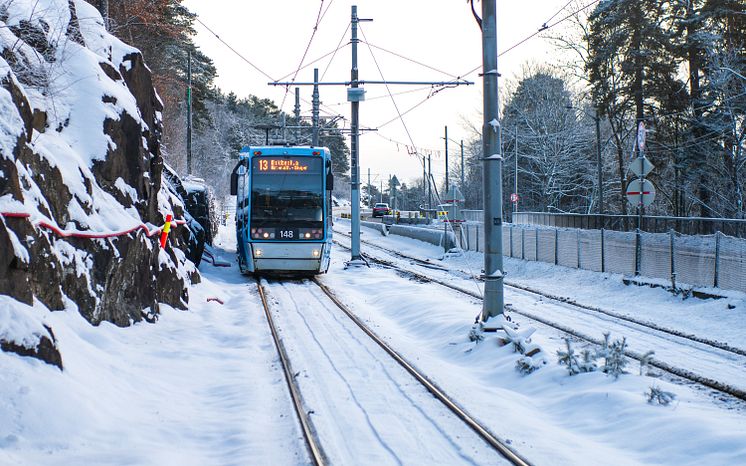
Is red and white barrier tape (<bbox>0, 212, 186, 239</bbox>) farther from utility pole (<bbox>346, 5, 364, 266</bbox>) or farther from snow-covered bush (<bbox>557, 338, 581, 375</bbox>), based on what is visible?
A: utility pole (<bbox>346, 5, 364, 266</bbox>)

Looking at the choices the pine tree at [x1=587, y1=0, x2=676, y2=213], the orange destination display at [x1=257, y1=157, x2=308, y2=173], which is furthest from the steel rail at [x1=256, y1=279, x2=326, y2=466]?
the pine tree at [x1=587, y1=0, x2=676, y2=213]

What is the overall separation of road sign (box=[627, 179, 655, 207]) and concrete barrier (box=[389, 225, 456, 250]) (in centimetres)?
1623

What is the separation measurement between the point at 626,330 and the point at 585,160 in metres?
42.6

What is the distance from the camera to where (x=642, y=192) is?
17844mm

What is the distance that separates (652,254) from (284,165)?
10051 mm

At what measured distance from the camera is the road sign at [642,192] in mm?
17812

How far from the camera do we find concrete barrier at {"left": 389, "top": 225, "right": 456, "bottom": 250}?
34.8 m

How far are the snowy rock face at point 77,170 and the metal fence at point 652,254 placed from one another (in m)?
11.4

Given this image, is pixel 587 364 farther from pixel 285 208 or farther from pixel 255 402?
pixel 285 208

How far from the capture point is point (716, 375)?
9391mm

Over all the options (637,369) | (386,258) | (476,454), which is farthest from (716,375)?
(386,258)

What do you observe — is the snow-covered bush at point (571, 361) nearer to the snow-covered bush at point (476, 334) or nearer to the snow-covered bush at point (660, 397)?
the snow-covered bush at point (660, 397)

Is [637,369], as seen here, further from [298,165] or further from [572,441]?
[298,165]

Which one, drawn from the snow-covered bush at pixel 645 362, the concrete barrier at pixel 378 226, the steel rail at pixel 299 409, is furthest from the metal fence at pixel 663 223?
the concrete barrier at pixel 378 226
